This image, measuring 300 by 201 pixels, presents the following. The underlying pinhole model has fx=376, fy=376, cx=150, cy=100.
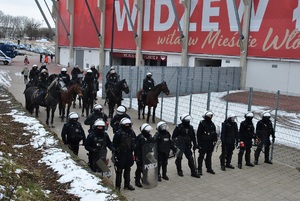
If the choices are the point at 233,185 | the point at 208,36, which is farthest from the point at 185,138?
the point at 208,36

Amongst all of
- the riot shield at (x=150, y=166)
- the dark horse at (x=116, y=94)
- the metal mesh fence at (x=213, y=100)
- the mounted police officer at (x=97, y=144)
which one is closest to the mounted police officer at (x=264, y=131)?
the metal mesh fence at (x=213, y=100)

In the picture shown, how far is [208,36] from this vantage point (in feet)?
105

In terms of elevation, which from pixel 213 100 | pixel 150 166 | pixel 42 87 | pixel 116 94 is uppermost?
pixel 42 87

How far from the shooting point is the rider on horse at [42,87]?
1583 centimetres

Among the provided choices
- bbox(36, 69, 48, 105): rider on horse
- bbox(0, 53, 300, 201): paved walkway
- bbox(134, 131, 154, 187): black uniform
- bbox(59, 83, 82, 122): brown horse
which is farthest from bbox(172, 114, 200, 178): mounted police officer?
bbox(36, 69, 48, 105): rider on horse

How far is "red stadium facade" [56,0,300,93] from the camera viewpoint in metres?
27.0

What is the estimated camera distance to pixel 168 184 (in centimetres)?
965

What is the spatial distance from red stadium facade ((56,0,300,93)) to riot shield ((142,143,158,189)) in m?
20.1

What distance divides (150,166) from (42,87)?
8.91 meters

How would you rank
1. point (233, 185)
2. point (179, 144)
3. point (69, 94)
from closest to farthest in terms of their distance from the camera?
point (233, 185) < point (179, 144) < point (69, 94)

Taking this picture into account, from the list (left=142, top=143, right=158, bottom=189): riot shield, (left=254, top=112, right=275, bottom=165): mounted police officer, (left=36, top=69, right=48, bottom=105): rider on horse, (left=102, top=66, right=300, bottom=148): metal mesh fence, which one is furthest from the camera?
(left=102, top=66, right=300, bottom=148): metal mesh fence

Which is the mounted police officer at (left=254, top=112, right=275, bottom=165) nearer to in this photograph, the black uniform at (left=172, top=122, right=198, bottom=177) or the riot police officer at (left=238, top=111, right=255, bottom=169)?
the riot police officer at (left=238, top=111, right=255, bottom=169)

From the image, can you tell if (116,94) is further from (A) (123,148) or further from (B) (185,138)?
(A) (123,148)

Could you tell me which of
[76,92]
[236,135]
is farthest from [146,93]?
[236,135]
